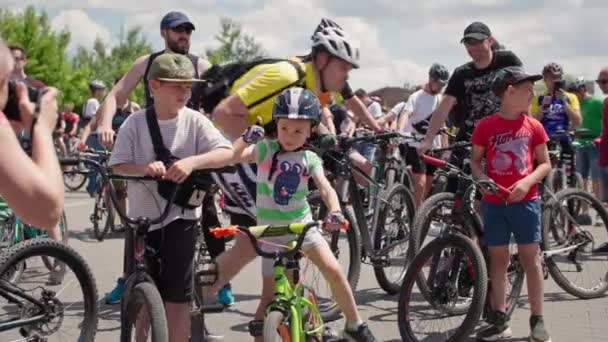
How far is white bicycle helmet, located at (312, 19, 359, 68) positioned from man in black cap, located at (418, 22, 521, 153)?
162 centimetres

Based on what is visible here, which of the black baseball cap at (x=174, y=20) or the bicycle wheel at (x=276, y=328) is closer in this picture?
the bicycle wheel at (x=276, y=328)

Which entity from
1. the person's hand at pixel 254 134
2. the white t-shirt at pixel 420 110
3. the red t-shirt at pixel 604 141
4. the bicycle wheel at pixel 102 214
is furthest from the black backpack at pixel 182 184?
the white t-shirt at pixel 420 110

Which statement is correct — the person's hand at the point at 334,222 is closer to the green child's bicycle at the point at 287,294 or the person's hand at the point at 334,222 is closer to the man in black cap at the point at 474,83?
the green child's bicycle at the point at 287,294

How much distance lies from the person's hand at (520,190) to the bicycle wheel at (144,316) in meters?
2.43

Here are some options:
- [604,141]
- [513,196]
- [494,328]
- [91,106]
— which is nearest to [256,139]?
[513,196]

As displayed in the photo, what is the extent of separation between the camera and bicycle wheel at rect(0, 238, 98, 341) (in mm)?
4359

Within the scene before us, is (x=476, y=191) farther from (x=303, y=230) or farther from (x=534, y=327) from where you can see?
(x=303, y=230)

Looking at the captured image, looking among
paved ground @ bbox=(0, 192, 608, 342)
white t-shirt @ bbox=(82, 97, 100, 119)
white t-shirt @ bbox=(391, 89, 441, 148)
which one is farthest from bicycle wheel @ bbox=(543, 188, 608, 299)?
white t-shirt @ bbox=(82, 97, 100, 119)

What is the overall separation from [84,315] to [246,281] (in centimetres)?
292

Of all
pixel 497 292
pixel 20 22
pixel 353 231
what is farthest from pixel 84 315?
pixel 20 22

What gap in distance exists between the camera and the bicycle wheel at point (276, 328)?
3908 millimetres

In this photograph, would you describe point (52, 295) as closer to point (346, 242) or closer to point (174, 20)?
point (346, 242)

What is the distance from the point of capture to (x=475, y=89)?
668 centimetres

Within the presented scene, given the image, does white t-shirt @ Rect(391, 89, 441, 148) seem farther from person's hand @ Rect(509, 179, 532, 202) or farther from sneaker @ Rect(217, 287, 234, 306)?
person's hand @ Rect(509, 179, 532, 202)
